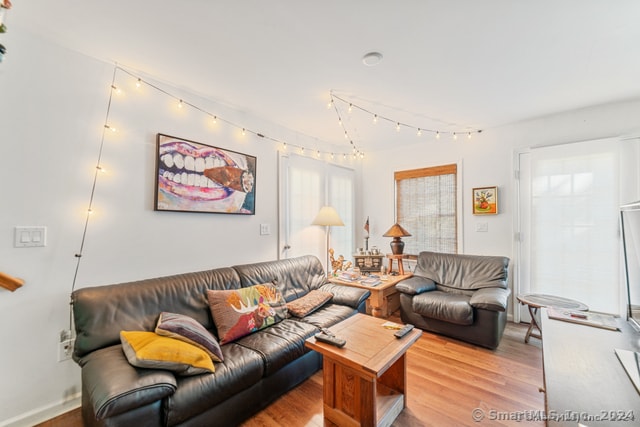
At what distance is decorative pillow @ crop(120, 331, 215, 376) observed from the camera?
53.9 inches

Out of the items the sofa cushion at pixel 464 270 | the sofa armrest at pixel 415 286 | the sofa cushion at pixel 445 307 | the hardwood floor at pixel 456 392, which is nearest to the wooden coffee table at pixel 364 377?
the hardwood floor at pixel 456 392

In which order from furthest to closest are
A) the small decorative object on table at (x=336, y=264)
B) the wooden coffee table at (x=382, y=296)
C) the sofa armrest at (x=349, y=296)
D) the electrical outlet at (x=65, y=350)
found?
the small decorative object on table at (x=336, y=264)
the wooden coffee table at (x=382, y=296)
the sofa armrest at (x=349, y=296)
the electrical outlet at (x=65, y=350)

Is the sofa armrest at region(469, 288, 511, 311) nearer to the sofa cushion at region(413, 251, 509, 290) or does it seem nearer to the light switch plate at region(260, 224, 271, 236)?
the sofa cushion at region(413, 251, 509, 290)

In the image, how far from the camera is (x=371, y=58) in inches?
75.7

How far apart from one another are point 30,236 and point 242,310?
Result: 1.45 metres

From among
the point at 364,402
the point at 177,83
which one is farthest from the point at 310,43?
the point at 364,402

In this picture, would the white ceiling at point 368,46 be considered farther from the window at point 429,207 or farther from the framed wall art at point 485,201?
the window at point 429,207

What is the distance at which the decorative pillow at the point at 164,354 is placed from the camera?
1370mm

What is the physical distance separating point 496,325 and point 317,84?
2863mm

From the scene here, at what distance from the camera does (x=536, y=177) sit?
3.14 meters

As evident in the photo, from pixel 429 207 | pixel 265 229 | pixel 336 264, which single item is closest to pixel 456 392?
pixel 336 264

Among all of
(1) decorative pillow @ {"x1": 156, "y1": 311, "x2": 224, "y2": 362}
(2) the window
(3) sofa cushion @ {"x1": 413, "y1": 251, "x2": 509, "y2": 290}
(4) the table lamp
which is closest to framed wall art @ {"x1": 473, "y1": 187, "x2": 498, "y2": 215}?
(2) the window

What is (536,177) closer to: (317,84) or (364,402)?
(317,84)

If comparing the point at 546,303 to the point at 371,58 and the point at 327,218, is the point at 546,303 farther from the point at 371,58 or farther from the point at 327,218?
the point at 371,58
